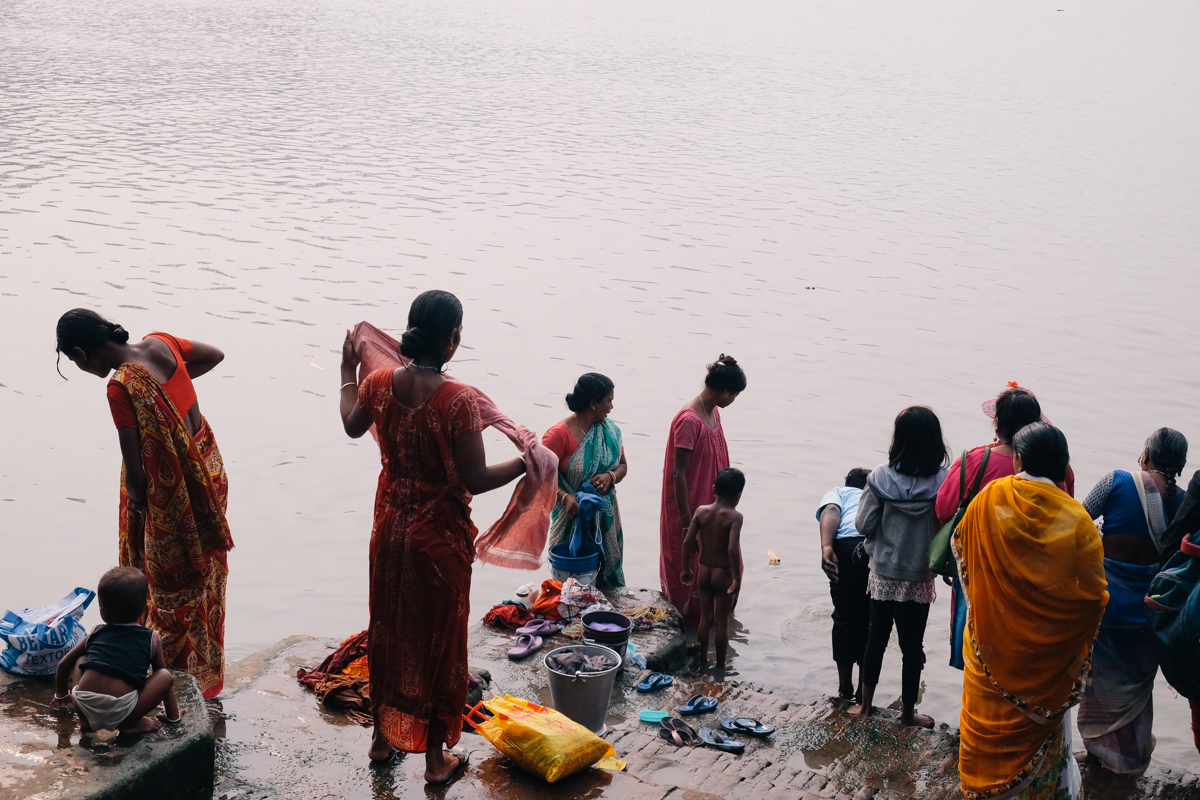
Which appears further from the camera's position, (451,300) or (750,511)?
(750,511)

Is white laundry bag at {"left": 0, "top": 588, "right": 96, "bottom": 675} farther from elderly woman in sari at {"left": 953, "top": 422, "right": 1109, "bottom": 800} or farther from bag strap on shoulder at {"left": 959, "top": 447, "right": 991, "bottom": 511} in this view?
bag strap on shoulder at {"left": 959, "top": 447, "right": 991, "bottom": 511}

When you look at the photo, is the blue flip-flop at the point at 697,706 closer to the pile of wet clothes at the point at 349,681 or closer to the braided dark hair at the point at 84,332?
the pile of wet clothes at the point at 349,681

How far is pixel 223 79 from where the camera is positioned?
1200 inches

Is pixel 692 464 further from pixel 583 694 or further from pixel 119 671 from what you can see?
pixel 119 671

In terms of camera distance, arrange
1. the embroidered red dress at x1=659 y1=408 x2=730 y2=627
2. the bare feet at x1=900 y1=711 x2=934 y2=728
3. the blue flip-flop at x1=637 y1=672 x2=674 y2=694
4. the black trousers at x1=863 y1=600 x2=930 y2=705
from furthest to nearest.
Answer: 1. the embroidered red dress at x1=659 y1=408 x2=730 y2=627
2. the blue flip-flop at x1=637 y1=672 x2=674 y2=694
3. the bare feet at x1=900 y1=711 x2=934 y2=728
4. the black trousers at x1=863 y1=600 x2=930 y2=705

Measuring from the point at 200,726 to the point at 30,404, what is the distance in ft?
25.5

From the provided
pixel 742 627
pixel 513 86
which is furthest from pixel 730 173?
pixel 742 627

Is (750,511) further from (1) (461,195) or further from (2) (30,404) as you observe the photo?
(1) (461,195)

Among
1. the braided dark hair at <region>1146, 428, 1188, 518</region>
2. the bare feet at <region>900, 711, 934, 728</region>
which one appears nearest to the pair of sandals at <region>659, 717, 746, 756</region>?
the bare feet at <region>900, 711, 934, 728</region>

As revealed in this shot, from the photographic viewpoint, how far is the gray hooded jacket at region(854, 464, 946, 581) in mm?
4855

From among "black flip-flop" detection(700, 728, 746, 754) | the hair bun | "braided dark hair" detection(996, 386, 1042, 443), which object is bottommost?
"black flip-flop" detection(700, 728, 746, 754)

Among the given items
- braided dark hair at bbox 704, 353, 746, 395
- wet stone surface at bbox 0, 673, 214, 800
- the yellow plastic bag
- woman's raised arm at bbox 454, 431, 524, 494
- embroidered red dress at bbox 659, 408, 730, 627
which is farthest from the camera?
embroidered red dress at bbox 659, 408, 730, 627

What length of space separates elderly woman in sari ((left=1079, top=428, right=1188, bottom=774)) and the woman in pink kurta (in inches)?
82.1

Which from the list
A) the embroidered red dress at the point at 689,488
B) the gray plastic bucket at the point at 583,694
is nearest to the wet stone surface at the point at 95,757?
the gray plastic bucket at the point at 583,694
